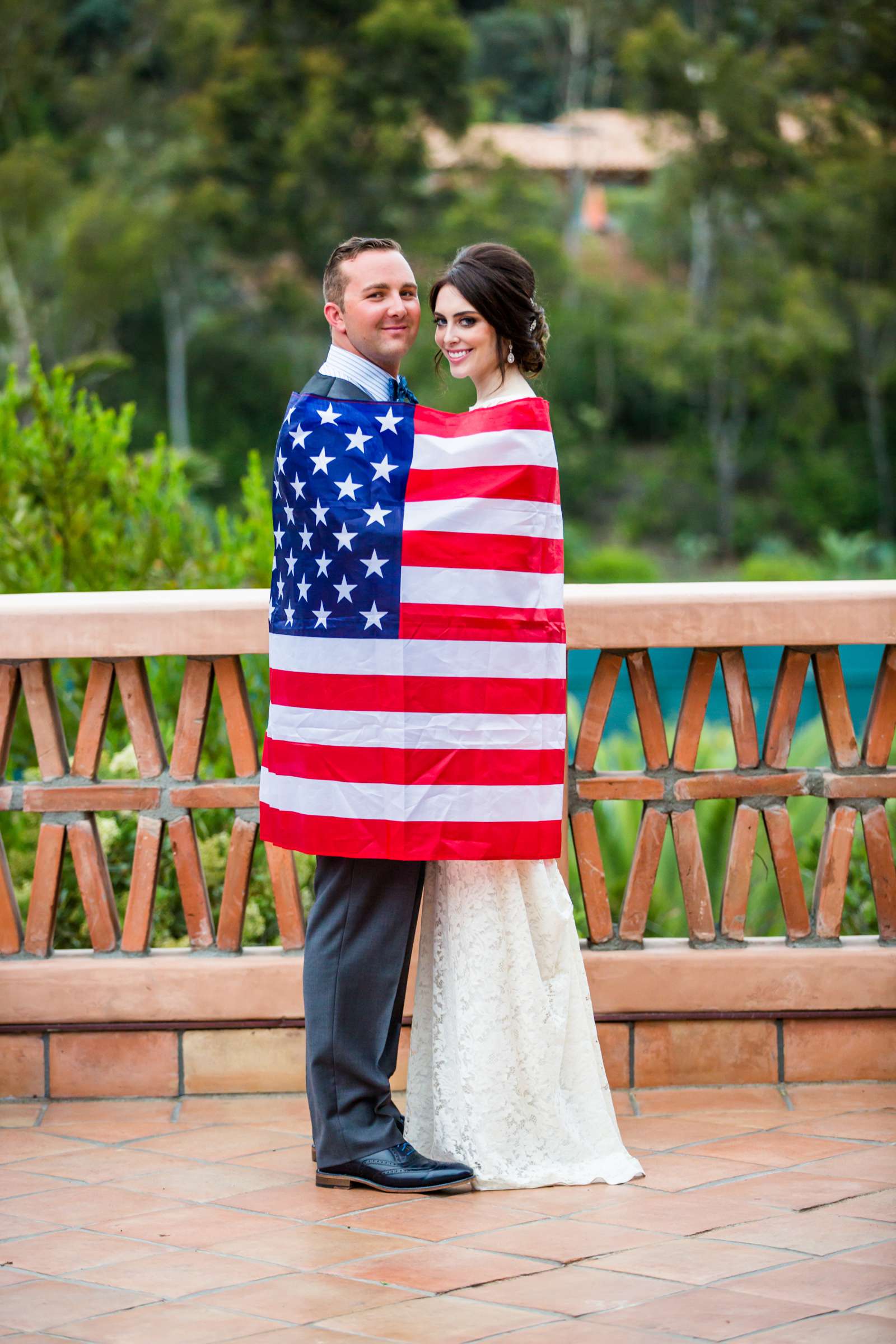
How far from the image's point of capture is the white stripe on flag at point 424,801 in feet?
10.2

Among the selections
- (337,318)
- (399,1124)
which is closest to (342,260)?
(337,318)

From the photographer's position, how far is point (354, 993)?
125 inches

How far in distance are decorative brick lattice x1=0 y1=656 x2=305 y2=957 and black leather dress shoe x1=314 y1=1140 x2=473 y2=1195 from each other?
0.73m

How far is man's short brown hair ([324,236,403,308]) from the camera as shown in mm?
3162

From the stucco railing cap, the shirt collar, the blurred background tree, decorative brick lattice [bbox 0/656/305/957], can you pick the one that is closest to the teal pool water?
the stucco railing cap

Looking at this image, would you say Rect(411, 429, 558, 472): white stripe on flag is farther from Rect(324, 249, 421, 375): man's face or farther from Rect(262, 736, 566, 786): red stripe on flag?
Rect(262, 736, 566, 786): red stripe on flag

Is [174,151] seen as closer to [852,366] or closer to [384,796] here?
[852,366]

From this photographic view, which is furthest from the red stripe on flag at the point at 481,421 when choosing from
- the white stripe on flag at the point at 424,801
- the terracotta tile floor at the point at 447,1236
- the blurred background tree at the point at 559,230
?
the blurred background tree at the point at 559,230

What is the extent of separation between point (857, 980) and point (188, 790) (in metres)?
1.60

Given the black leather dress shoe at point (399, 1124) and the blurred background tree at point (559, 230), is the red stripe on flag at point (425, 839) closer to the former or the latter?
the black leather dress shoe at point (399, 1124)

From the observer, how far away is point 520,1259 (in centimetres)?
273

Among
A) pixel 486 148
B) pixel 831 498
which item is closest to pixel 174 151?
pixel 486 148

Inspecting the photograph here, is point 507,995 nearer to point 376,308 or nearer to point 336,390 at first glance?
point 336,390

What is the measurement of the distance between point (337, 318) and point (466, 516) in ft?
1.55
